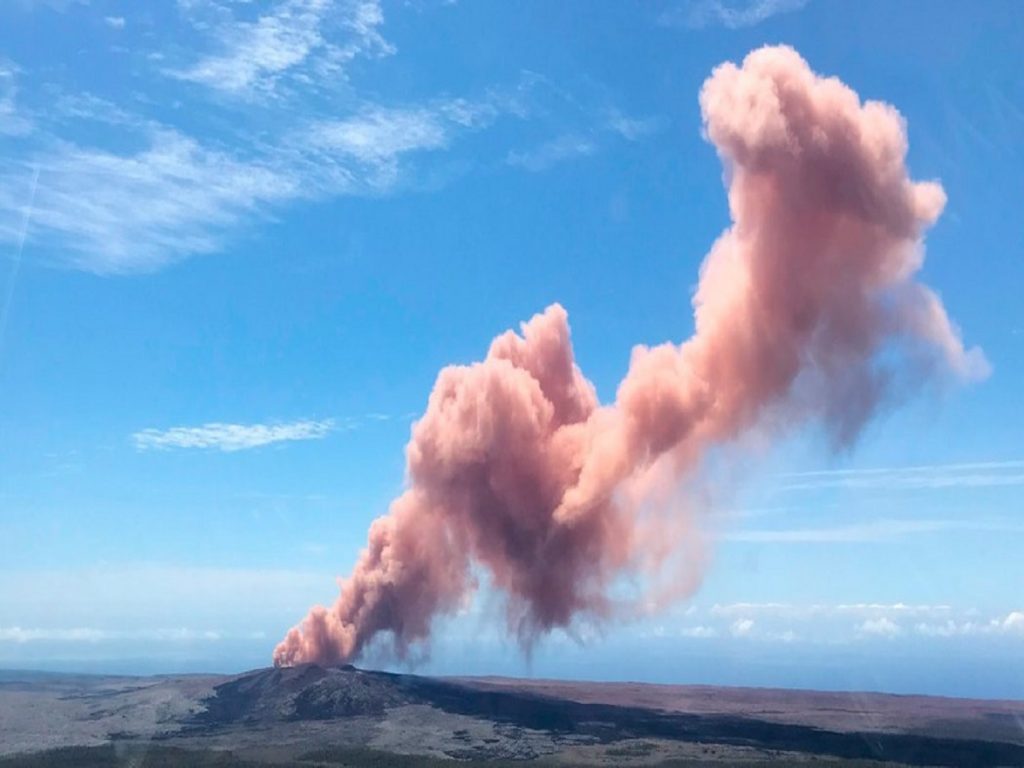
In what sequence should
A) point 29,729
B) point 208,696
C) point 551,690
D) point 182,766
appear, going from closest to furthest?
point 182,766, point 29,729, point 208,696, point 551,690

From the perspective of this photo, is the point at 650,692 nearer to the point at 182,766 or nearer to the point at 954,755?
the point at 954,755

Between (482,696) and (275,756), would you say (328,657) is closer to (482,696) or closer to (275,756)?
(482,696)

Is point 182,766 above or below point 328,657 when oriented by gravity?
below

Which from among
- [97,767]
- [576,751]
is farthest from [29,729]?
[576,751]

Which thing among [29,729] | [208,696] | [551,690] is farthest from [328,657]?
[29,729]

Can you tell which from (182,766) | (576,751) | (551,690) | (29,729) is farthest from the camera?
(551,690)

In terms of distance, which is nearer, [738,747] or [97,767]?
[97,767]
